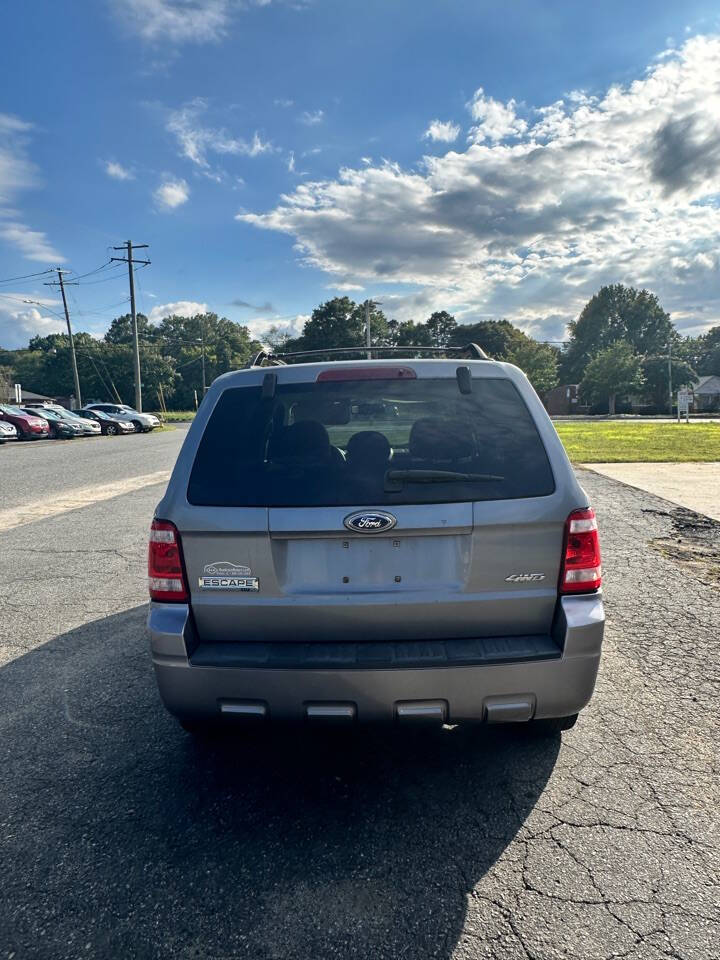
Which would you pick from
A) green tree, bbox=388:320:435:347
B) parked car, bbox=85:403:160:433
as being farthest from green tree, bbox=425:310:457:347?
parked car, bbox=85:403:160:433

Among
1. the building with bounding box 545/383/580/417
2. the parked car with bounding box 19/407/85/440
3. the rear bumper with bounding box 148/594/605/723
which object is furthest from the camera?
the building with bounding box 545/383/580/417

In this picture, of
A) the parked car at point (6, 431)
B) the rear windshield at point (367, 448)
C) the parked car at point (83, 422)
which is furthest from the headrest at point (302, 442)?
the parked car at point (83, 422)

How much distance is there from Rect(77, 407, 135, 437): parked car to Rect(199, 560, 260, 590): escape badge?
35.1 meters

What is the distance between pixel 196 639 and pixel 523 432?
158 cm

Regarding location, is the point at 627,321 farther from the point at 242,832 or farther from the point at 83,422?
the point at 242,832

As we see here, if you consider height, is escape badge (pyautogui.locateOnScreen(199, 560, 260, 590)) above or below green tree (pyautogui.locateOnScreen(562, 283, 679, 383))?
below

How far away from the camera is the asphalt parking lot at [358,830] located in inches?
76.7

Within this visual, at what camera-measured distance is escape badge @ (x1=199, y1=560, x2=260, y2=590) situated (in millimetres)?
2465

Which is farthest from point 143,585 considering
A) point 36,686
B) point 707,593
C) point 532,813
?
point 707,593

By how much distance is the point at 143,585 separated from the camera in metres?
5.77

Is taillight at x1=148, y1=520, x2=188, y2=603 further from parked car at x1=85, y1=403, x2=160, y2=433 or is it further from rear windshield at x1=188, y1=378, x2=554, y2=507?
parked car at x1=85, y1=403, x2=160, y2=433

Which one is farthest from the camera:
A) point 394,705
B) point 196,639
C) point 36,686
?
point 36,686

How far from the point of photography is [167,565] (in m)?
2.54

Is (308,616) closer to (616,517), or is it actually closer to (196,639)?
(196,639)
